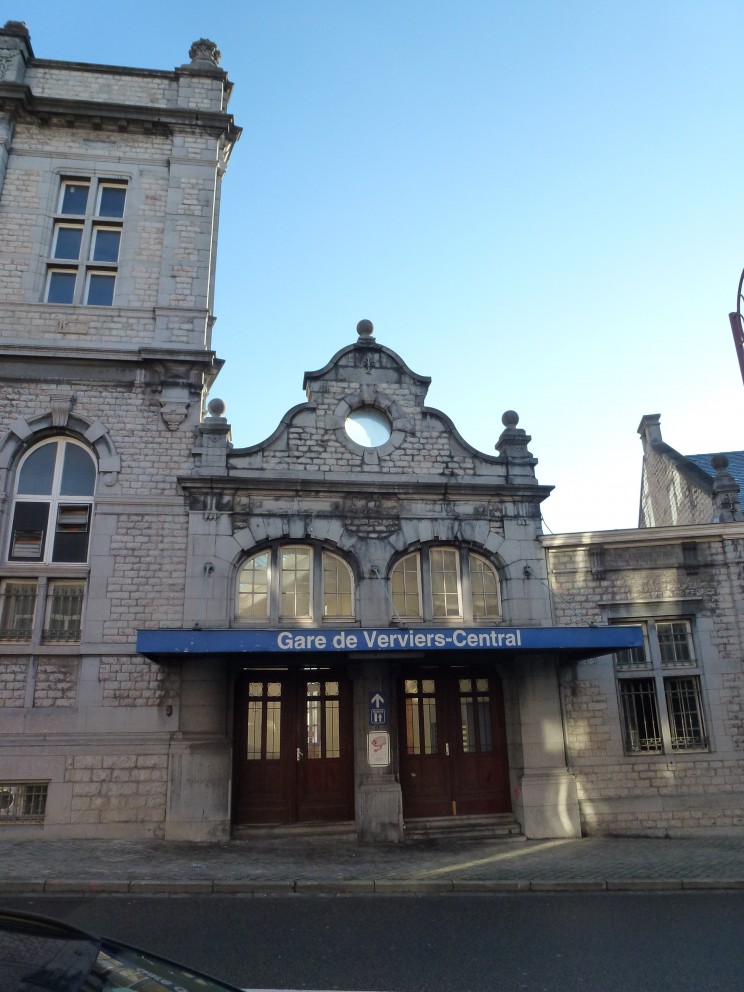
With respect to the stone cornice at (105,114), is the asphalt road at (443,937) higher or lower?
lower

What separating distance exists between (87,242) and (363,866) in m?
13.4

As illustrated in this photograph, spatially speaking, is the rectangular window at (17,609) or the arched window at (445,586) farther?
the arched window at (445,586)

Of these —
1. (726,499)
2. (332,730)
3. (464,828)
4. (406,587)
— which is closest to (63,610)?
(332,730)

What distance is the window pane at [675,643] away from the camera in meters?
13.4

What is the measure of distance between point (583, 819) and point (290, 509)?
7.78 m

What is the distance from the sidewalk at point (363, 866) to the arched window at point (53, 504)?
4.87 m

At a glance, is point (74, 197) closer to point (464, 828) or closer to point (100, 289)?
point (100, 289)

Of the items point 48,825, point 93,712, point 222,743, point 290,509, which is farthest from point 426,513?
point 48,825

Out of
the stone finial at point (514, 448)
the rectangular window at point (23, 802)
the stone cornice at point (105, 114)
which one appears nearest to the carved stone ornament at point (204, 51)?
the stone cornice at point (105, 114)

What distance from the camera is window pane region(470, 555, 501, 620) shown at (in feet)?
43.8

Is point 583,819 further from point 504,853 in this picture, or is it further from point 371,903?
→ point 371,903

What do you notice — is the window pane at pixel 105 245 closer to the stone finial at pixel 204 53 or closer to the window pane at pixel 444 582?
the stone finial at pixel 204 53

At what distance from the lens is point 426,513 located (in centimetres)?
1348

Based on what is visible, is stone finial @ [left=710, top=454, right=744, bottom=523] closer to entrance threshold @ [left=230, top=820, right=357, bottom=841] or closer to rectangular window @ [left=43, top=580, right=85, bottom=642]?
entrance threshold @ [left=230, top=820, right=357, bottom=841]
